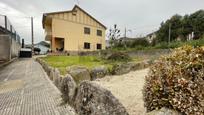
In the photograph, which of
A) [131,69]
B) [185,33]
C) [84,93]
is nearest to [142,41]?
[185,33]

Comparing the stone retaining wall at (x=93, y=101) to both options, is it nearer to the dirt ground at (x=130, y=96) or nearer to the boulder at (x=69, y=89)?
the boulder at (x=69, y=89)

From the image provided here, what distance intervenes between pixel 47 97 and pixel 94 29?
97.4 feet

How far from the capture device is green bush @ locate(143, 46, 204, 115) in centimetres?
294

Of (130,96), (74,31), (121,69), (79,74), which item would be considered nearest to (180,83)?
(130,96)

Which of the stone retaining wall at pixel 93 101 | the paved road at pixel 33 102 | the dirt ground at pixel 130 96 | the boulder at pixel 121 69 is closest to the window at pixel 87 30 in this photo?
the boulder at pixel 121 69

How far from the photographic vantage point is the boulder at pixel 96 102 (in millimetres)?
3389

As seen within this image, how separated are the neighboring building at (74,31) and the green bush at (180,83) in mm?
28892

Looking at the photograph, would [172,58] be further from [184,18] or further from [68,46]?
[184,18]

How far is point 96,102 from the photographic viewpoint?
13.0ft

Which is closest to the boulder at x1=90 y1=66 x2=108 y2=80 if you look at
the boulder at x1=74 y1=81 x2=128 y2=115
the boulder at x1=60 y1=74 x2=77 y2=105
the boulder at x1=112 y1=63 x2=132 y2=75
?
the boulder at x1=112 y1=63 x2=132 y2=75

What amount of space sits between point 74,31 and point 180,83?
1239 inches

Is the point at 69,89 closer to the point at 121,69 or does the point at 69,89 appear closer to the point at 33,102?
the point at 33,102

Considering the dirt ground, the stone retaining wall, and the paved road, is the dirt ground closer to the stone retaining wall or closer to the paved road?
the stone retaining wall

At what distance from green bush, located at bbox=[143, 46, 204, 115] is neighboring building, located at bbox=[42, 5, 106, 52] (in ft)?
94.8
